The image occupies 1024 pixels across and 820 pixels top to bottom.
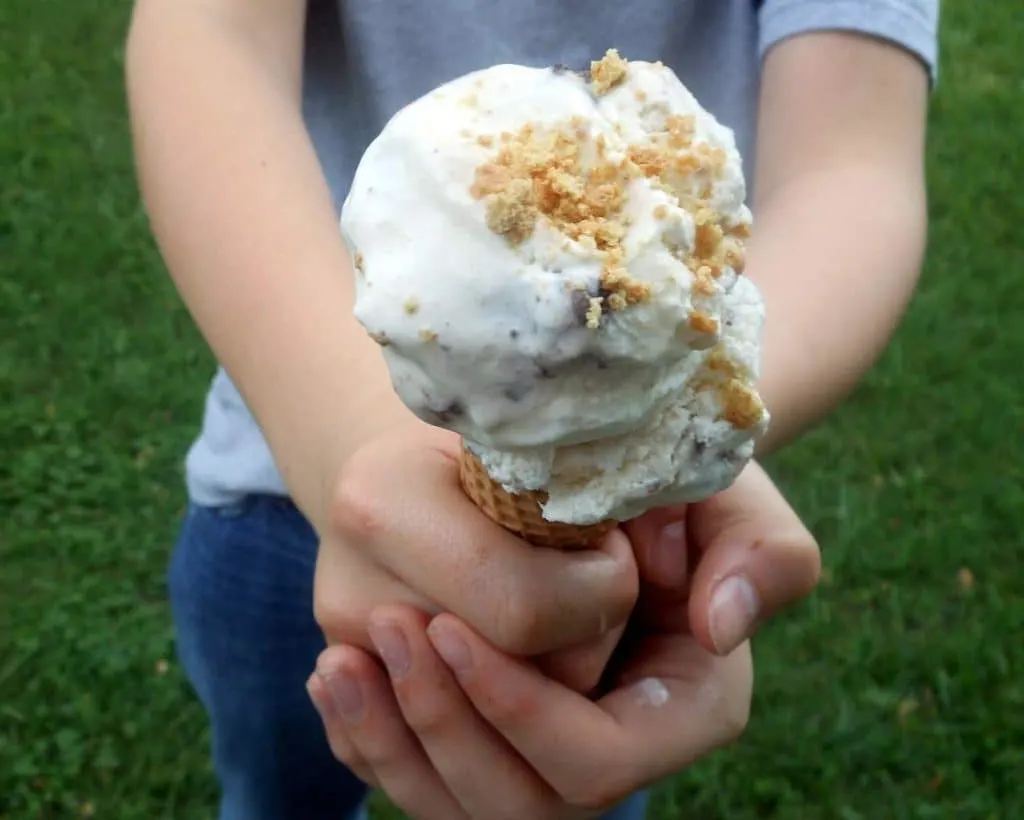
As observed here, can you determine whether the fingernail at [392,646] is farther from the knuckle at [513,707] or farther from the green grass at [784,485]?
the green grass at [784,485]

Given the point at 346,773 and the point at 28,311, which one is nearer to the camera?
the point at 346,773

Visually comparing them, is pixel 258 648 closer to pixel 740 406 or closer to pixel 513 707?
pixel 513 707

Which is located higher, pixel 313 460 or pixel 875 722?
pixel 313 460

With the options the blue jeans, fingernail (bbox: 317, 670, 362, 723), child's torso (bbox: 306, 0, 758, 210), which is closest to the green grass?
the blue jeans

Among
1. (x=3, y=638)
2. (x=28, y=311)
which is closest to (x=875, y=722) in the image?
(x=3, y=638)

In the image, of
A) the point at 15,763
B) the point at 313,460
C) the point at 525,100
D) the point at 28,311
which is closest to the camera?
the point at 525,100

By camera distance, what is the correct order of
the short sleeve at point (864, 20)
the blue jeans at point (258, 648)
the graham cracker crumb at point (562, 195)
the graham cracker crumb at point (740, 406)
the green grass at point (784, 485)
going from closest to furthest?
the graham cracker crumb at point (562, 195) → the graham cracker crumb at point (740, 406) → the short sleeve at point (864, 20) → the blue jeans at point (258, 648) → the green grass at point (784, 485)

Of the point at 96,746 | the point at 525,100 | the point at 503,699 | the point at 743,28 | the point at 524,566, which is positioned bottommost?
the point at 96,746

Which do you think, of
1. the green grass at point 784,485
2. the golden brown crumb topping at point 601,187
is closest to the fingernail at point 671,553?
the golden brown crumb topping at point 601,187

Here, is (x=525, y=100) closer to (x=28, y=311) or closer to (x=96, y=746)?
(x=96, y=746)
